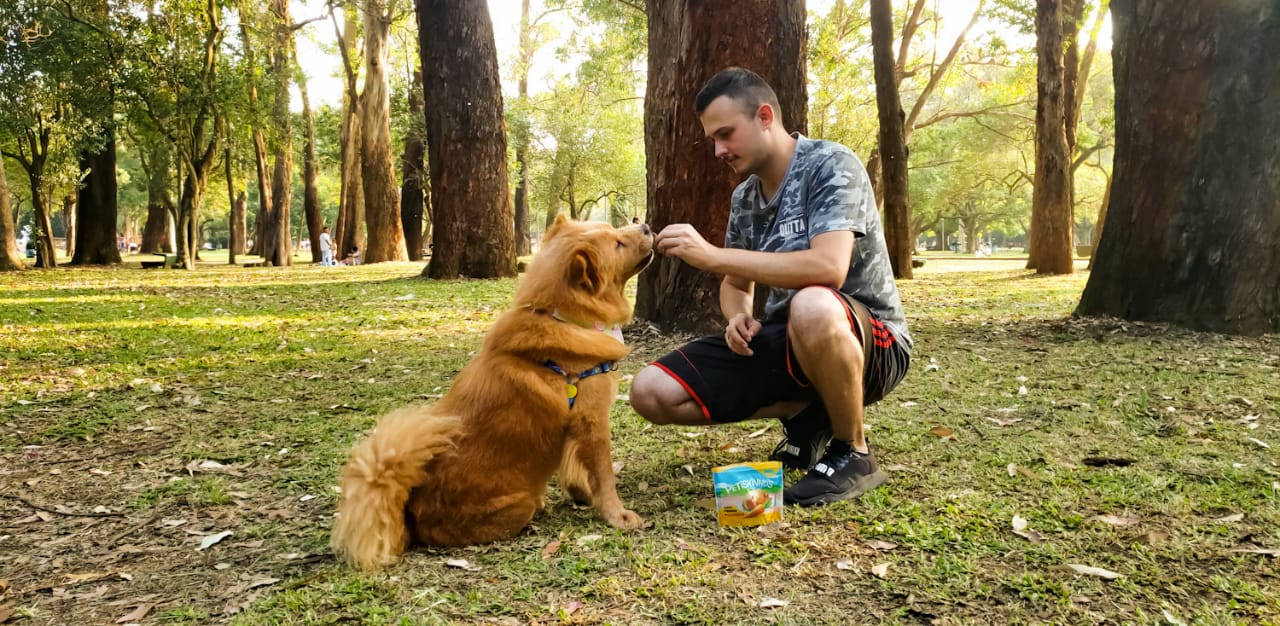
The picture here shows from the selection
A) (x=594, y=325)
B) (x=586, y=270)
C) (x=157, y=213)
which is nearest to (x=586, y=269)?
(x=586, y=270)

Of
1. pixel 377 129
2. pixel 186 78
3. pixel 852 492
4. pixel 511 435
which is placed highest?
pixel 186 78

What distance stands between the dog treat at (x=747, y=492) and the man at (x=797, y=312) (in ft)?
0.93

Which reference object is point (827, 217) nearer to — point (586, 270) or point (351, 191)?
point (586, 270)

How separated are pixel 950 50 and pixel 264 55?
21.4 m

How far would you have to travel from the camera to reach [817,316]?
308 cm

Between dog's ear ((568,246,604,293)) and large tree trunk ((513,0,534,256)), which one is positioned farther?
large tree trunk ((513,0,534,256))

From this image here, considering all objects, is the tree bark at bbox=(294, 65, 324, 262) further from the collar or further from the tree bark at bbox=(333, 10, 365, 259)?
the collar

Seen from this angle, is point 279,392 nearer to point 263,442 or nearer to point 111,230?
point 263,442

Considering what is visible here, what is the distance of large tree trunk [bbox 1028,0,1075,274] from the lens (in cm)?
1509

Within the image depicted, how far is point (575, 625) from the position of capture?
2314 mm

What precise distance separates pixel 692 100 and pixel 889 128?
10.0 m

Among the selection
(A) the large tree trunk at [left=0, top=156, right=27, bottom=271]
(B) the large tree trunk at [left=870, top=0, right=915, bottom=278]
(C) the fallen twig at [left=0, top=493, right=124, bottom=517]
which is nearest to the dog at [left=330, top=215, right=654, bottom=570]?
(C) the fallen twig at [left=0, top=493, right=124, bottom=517]

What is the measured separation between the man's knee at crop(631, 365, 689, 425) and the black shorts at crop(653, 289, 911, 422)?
0.04 m

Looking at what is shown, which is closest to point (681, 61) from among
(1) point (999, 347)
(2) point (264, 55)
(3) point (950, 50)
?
(1) point (999, 347)
